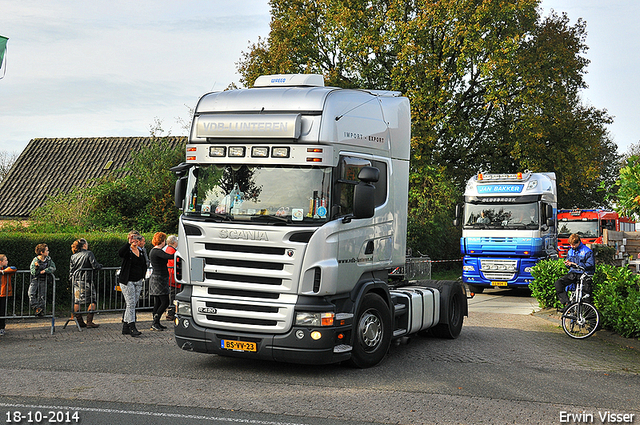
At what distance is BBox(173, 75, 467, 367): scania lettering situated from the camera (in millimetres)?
7930

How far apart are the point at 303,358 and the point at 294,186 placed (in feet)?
6.86

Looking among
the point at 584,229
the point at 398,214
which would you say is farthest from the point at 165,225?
the point at 584,229

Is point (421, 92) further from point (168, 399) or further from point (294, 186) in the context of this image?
point (168, 399)

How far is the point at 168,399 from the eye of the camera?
6.90 m

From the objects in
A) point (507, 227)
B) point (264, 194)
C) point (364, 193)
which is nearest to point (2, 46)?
point (264, 194)

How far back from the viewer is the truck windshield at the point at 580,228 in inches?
1048

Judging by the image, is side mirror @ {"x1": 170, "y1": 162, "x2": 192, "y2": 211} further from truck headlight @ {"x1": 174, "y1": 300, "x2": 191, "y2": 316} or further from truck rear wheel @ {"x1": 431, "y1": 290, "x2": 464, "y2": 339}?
truck rear wheel @ {"x1": 431, "y1": 290, "x2": 464, "y2": 339}

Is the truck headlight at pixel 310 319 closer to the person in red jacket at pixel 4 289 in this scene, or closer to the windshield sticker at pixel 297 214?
the windshield sticker at pixel 297 214

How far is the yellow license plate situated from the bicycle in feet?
21.2

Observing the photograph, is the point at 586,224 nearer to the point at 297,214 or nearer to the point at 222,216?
the point at 297,214

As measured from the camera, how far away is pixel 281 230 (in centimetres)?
792

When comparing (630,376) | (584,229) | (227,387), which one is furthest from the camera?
(584,229)

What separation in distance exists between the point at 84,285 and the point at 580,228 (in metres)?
21.2

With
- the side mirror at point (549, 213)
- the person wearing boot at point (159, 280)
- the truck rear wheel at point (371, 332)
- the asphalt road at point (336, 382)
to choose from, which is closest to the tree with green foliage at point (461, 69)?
the side mirror at point (549, 213)
